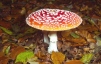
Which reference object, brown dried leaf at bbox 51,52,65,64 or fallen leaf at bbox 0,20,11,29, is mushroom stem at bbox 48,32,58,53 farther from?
fallen leaf at bbox 0,20,11,29

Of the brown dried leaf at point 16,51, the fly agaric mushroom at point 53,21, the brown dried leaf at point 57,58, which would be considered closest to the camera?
the fly agaric mushroom at point 53,21

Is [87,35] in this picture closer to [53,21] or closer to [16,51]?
[53,21]

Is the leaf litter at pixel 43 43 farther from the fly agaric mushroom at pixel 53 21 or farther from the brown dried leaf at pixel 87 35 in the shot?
the fly agaric mushroom at pixel 53 21

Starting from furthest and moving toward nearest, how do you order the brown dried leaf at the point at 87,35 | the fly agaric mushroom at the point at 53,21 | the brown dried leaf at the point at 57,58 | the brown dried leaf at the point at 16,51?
the brown dried leaf at the point at 87,35 → the brown dried leaf at the point at 16,51 → the brown dried leaf at the point at 57,58 → the fly agaric mushroom at the point at 53,21

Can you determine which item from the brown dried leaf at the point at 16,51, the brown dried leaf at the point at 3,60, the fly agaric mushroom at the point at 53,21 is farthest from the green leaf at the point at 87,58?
the brown dried leaf at the point at 3,60

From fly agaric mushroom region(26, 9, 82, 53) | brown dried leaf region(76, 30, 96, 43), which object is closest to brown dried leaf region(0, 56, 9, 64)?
fly agaric mushroom region(26, 9, 82, 53)

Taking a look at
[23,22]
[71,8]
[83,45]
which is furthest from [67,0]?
[83,45]
